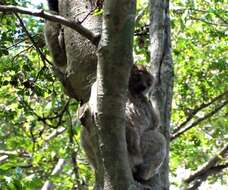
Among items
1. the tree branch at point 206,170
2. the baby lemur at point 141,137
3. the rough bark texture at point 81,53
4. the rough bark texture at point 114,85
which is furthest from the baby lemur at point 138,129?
the tree branch at point 206,170

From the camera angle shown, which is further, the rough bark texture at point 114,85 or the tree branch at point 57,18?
the tree branch at point 57,18

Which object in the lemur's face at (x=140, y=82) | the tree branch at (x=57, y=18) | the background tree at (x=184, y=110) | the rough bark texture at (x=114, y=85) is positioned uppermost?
the background tree at (x=184, y=110)

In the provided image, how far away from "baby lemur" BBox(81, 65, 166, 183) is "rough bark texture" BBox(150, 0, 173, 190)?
85mm

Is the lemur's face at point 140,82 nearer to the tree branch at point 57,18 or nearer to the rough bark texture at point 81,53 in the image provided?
the rough bark texture at point 81,53

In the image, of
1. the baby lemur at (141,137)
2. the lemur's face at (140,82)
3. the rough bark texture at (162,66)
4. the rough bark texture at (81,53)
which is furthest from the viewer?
the lemur's face at (140,82)

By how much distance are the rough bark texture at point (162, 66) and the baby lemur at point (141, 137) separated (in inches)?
3.3

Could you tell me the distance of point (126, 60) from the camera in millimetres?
2490

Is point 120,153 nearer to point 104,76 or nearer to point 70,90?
point 104,76

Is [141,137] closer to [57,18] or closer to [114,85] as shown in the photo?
[114,85]

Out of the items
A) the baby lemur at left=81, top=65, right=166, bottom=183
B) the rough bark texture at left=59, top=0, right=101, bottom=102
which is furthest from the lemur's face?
the rough bark texture at left=59, top=0, right=101, bottom=102

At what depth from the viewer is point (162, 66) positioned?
12.8ft

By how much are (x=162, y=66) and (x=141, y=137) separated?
62 cm

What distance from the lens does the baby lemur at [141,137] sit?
3.51 m

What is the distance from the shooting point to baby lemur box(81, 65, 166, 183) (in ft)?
11.5
